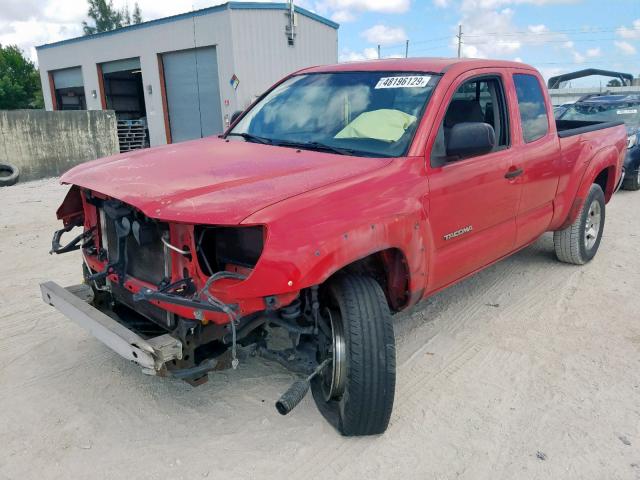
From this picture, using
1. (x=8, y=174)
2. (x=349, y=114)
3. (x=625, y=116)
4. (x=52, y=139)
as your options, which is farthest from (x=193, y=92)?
(x=349, y=114)

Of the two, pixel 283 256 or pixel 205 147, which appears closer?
pixel 283 256

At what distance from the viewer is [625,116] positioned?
10820 mm

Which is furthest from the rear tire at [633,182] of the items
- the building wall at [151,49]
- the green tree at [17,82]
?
the green tree at [17,82]

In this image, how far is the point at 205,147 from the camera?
12.2 feet

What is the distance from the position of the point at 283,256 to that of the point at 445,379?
1.64 metres

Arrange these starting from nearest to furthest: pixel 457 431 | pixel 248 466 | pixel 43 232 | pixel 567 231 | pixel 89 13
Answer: pixel 248 466
pixel 457 431
pixel 567 231
pixel 43 232
pixel 89 13

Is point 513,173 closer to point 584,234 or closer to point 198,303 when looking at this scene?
point 584,234

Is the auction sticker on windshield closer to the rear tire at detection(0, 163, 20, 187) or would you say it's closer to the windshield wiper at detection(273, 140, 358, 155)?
the windshield wiper at detection(273, 140, 358, 155)

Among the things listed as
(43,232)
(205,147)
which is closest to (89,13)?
(43,232)

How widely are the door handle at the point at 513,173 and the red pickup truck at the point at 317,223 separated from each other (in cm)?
2

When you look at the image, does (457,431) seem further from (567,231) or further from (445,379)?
(567,231)

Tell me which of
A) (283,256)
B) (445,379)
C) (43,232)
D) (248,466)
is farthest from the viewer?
(43,232)

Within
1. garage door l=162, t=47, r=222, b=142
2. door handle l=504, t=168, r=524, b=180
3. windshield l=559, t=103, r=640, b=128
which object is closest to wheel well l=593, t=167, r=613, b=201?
door handle l=504, t=168, r=524, b=180

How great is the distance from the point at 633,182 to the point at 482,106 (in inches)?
303
